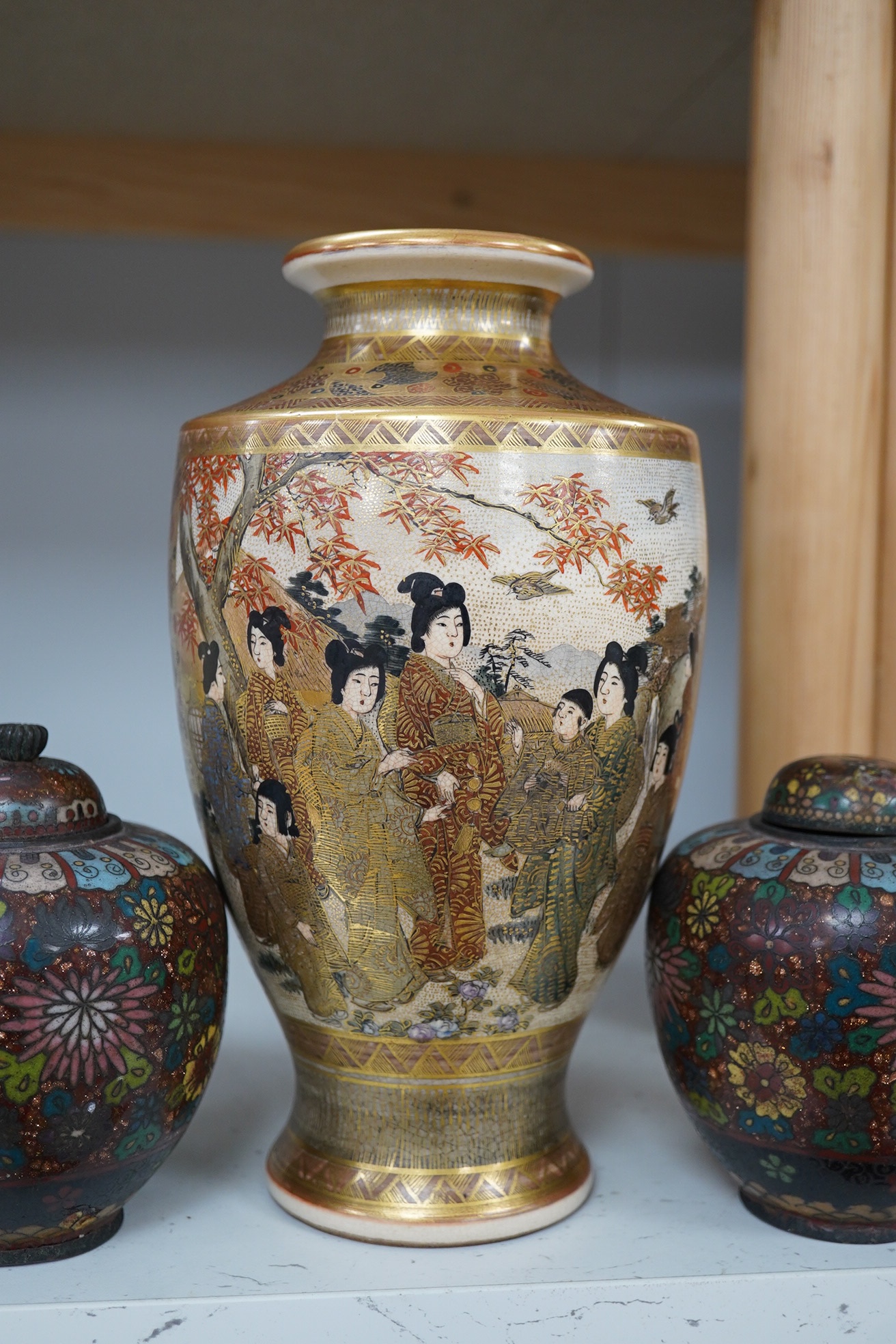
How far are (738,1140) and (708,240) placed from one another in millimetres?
1250

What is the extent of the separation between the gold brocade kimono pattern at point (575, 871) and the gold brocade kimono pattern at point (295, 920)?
0.45 feet

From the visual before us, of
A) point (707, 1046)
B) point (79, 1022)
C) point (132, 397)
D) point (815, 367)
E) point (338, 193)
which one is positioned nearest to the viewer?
point (79, 1022)

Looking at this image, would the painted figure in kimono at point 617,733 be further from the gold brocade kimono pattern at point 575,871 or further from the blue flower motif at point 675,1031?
the blue flower motif at point 675,1031

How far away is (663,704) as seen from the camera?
1003 millimetres

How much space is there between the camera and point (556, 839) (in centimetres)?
96

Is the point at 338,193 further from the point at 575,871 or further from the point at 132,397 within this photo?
the point at 575,871

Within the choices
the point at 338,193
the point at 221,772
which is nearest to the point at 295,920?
the point at 221,772

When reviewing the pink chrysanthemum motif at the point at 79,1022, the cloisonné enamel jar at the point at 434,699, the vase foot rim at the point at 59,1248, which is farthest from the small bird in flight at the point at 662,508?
the vase foot rim at the point at 59,1248

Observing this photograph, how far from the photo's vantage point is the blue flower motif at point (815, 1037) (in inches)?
35.5

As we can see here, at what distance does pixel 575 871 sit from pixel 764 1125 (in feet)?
0.71

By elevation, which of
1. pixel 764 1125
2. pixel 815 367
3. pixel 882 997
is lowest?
pixel 764 1125

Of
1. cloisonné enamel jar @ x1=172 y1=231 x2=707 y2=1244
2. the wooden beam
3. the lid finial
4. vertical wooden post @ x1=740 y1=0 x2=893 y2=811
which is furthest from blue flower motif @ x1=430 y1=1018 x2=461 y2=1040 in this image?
the wooden beam

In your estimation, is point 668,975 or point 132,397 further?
point 132,397

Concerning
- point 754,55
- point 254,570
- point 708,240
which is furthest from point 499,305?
point 708,240
